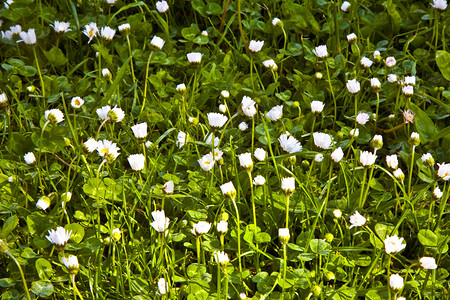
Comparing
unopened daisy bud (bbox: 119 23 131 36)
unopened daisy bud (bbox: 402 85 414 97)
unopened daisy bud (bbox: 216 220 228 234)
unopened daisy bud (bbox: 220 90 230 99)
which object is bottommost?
unopened daisy bud (bbox: 216 220 228 234)

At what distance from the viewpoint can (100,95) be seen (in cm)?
223

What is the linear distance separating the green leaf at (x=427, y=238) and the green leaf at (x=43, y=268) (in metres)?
1.09

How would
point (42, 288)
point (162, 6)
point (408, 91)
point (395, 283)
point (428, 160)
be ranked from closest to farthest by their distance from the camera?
point (395, 283), point (42, 288), point (428, 160), point (408, 91), point (162, 6)

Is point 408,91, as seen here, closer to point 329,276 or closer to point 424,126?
point 424,126

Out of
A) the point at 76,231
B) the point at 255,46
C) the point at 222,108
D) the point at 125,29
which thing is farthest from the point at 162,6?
the point at 76,231

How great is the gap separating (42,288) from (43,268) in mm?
65

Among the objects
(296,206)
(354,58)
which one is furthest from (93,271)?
(354,58)

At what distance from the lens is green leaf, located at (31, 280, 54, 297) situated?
59.7 inches

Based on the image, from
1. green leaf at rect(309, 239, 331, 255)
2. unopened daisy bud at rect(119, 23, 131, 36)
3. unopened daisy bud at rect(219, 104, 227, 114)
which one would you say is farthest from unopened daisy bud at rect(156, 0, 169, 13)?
green leaf at rect(309, 239, 331, 255)

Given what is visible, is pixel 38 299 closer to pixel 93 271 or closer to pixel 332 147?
pixel 93 271

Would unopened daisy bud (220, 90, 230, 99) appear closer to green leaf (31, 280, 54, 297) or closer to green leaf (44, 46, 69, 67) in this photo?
green leaf (44, 46, 69, 67)

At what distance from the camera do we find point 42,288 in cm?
152

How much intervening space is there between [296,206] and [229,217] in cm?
22

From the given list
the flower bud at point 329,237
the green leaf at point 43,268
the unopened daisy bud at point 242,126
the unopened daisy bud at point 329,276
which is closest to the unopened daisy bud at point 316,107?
the unopened daisy bud at point 242,126
